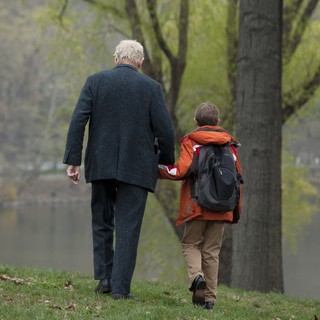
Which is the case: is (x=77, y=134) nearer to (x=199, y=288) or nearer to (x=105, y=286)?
(x=105, y=286)

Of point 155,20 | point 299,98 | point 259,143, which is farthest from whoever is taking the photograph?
point 299,98

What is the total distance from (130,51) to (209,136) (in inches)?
36.0

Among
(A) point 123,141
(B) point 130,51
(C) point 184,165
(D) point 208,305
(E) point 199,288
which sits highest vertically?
(B) point 130,51

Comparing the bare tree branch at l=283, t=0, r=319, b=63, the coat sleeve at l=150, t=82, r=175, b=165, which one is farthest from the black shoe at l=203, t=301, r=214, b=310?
the bare tree branch at l=283, t=0, r=319, b=63

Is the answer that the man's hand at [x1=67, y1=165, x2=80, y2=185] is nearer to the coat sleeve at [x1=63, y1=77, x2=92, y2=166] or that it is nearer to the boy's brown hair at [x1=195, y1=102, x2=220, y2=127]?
the coat sleeve at [x1=63, y1=77, x2=92, y2=166]

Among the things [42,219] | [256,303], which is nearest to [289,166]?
[256,303]

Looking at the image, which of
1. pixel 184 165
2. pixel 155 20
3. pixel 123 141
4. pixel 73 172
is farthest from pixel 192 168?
pixel 155 20

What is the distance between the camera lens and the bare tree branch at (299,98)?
15.5 m

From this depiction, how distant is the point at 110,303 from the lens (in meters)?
6.12

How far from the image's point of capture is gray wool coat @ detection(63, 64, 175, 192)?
6.24 metres

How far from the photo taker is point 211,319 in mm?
5762

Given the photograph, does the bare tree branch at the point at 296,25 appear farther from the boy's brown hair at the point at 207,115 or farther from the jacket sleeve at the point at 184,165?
the jacket sleeve at the point at 184,165

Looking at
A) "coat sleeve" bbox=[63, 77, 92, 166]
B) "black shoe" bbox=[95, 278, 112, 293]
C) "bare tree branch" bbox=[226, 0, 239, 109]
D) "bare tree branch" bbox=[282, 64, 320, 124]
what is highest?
"bare tree branch" bbox=[226, 0, 239, 109]

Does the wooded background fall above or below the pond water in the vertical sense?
above
